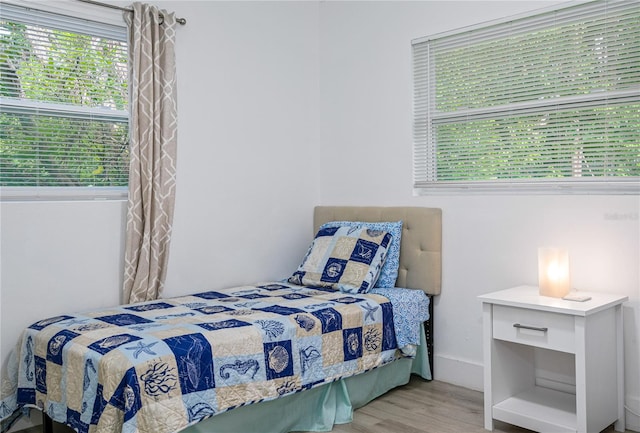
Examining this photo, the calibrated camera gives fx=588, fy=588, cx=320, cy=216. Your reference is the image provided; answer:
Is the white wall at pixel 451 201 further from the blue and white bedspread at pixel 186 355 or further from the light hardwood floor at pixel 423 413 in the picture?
the blue and white bedspread at pixel 186 355

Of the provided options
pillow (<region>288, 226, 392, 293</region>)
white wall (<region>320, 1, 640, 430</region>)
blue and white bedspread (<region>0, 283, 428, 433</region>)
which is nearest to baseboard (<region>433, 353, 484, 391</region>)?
white wall (<region>320, 1, 640, 430</region>)

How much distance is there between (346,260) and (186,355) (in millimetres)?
1318

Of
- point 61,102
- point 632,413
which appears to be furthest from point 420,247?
point 61,102

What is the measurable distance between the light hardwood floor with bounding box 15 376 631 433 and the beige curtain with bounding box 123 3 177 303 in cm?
85

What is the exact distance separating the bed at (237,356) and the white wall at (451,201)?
0.16 m

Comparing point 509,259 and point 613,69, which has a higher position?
point 613,69

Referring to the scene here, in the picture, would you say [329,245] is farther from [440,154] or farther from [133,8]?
[133,8]

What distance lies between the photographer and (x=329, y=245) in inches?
137

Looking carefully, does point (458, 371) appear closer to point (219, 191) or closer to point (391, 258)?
point (391, 258)

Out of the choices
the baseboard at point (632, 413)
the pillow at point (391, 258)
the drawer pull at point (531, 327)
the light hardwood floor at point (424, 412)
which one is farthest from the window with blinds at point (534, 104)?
Result: the light hardwood floor at point (424, 412)

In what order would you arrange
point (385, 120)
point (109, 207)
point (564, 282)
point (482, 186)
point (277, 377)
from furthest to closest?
point (385, 120)
point (482, 186)
point (109, 207)
point (564, 282)
point (277, 377)

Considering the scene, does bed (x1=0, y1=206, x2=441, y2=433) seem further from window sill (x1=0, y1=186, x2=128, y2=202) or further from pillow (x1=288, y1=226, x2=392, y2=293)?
window sill (x1=0, y1=186, x2=128, y2=202)

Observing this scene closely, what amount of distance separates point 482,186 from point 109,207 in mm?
1999

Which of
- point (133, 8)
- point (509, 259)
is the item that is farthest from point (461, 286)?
point (133, 8)
